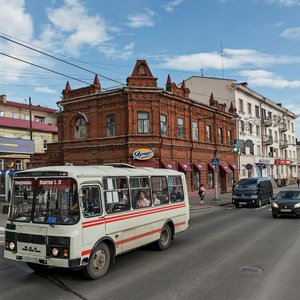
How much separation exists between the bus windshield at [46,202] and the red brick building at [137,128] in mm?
22062

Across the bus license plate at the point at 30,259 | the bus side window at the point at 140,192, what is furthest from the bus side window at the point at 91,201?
the bus side window at the point at 140,192

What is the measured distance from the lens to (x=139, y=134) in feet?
101

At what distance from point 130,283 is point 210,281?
160cm

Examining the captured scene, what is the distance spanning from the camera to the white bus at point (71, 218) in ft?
24.5

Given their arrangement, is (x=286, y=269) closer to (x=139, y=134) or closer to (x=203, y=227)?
(x=203, y=227)

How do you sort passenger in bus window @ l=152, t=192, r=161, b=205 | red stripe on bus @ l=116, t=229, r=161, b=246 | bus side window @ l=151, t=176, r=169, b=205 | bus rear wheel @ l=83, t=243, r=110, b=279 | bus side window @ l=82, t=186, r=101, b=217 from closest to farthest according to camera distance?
1. bus rear wheel @ l=83, t=243, r=110, b=279
2. bus side window @ l=82, t=186, r=101, b=217
3. red stripe on bus @ l=116, t=229, r=161, b=246
4. passenger in bus window @ l=152, t=192, r=161, b=205
5. bus side window @ l=151, t=176, r=169, b=205

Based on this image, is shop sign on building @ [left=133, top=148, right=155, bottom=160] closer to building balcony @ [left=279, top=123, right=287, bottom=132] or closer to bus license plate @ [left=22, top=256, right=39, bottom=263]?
bus license plate @ [left=22, top=256, right=39, bottom=263]

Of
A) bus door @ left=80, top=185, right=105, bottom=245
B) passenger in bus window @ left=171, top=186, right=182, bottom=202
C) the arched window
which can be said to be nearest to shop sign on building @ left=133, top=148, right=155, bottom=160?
the arched window

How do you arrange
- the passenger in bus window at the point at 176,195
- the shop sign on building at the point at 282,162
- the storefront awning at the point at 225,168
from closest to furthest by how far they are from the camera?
the passenger in bus window at the point at 176,195, the storefront awning at the point at 225,168, the shop sign on building at the point at 282,162

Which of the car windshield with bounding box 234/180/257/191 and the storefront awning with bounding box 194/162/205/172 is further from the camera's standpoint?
the storefront awning with bounding box 194/162/205/172

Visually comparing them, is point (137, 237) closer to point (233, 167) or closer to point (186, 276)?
point (186, 276)

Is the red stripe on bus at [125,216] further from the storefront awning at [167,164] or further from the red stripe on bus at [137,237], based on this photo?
the storefront awning at [167,164]

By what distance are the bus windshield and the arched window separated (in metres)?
26.2

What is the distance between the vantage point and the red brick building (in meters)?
30.8
